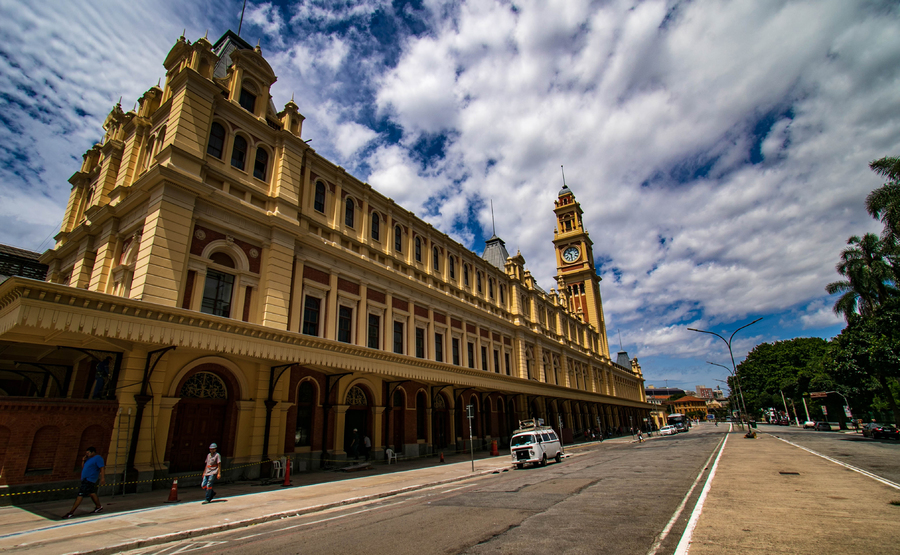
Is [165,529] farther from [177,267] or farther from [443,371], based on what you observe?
[443,371]

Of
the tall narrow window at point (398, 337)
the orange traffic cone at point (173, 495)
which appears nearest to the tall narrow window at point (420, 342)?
the tall narrow window at point (398, 337)

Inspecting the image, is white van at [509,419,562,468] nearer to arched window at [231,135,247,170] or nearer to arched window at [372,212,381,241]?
arched window at [372,212,381,241]

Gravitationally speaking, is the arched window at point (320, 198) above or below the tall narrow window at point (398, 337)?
above

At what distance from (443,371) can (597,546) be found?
18594 millimetres

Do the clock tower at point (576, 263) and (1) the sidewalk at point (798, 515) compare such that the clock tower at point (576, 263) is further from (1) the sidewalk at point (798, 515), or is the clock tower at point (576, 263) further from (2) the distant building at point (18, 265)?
(2) the distant building at point (18, 265)

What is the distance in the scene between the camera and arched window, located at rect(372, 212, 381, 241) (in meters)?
26.7

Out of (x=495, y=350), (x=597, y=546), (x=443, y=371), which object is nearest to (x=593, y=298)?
(x=495, y=350)

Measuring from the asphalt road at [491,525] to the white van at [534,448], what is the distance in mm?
7527

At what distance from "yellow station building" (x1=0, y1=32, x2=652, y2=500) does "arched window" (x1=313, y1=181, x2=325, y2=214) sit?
7 centimetres

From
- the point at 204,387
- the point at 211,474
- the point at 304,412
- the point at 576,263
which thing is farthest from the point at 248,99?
the point at 576,263

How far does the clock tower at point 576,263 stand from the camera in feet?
227

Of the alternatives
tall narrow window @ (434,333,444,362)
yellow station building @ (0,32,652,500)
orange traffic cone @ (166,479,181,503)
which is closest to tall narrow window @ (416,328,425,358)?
yellow station building @ (0,32,652,500)

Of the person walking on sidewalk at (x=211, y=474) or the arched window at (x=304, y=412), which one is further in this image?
the arched window at (x=304, y=412)

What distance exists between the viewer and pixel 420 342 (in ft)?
94.0
